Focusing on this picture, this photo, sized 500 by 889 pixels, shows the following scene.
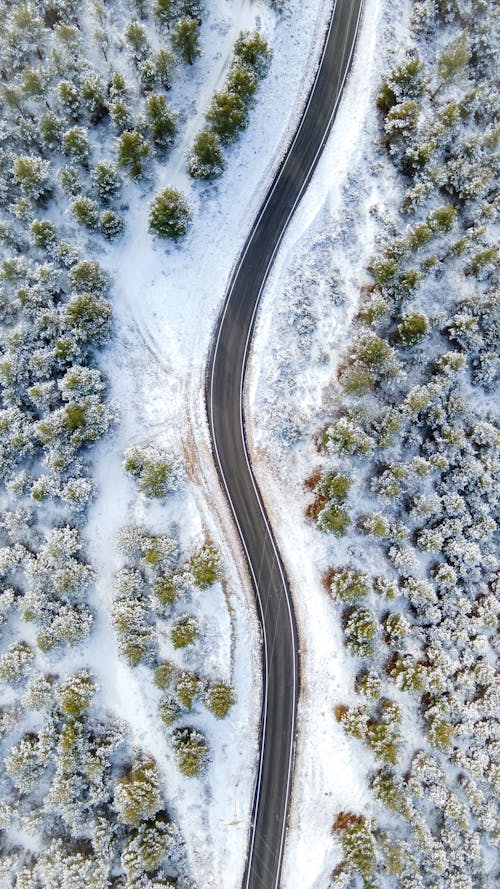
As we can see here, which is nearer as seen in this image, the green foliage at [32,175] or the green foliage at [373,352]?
the green foliage at [32,175]

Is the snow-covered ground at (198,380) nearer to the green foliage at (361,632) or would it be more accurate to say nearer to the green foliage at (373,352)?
the green foliage at (361,632)

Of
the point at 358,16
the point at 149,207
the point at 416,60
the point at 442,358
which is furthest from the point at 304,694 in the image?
the point at 358,16

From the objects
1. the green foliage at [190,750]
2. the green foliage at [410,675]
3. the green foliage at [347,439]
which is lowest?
the green foliage at [190,750]

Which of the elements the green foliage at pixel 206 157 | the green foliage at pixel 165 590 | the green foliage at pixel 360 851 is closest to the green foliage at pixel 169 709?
the green foliage at pixel 165 590

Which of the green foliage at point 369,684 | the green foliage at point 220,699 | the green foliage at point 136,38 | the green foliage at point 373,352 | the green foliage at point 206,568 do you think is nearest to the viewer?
the green foliage at point 220,699

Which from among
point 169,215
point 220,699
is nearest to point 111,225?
point 169,215

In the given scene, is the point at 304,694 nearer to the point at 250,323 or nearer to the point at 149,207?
the point at 250,323
